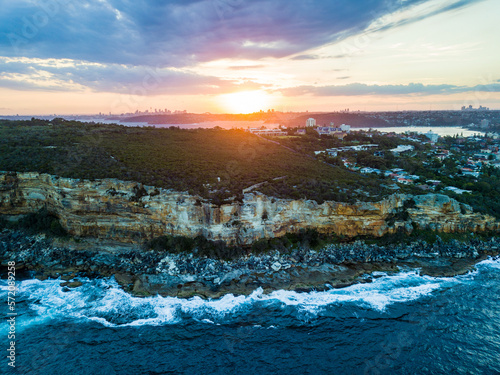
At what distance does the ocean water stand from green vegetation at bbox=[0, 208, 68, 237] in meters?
5.59

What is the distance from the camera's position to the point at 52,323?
1755 cm

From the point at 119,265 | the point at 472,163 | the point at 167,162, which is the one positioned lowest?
the point at 119,265

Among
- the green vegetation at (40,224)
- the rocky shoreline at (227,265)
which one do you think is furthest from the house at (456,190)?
the green vegetation at (40,224)

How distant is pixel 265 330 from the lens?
55.8ft

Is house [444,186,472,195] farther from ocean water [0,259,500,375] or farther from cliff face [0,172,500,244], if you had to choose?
ocean water [0,259,500,375]

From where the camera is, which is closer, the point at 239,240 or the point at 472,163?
the point at 239,240

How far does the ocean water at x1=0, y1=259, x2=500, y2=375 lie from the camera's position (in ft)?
48.1

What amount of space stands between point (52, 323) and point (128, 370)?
23.9 feet

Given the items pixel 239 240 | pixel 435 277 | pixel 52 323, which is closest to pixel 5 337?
pixel 52 323

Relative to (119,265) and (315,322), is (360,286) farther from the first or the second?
(119,265)

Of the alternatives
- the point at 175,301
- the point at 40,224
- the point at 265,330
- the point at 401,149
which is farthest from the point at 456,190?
the point at 40,224

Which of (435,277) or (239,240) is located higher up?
(239,240)

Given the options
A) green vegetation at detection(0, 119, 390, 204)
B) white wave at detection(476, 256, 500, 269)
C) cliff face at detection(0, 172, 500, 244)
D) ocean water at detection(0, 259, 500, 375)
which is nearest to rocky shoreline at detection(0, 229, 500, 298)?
white wave at detection(476, 256, 500, 269)

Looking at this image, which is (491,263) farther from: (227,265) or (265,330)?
(227,265)
